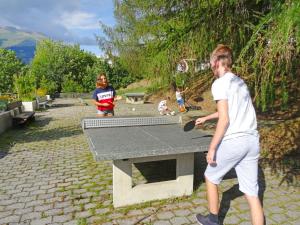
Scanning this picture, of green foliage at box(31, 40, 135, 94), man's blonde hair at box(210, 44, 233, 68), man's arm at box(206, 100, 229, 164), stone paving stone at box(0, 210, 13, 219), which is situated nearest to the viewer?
man's arm at box(206, 100, 229, 164)

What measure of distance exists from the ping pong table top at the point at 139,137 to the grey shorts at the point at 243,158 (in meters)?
0.94

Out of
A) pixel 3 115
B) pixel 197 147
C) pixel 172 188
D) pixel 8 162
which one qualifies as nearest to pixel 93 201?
pixel 172 188

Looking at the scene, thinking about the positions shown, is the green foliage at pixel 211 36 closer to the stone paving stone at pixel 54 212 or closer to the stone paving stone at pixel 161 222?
the stone paving stone at pixel 161 222

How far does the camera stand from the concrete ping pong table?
3979 millimetres

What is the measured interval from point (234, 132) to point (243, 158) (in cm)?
31

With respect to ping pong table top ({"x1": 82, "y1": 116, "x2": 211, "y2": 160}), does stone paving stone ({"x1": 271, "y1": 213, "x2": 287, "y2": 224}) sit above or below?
below

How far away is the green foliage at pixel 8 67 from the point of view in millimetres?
59750

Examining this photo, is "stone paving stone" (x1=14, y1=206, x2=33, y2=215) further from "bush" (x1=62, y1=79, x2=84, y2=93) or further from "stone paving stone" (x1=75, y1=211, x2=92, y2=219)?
"bush" (x1=62, y1=79, x2=84, y2=93)

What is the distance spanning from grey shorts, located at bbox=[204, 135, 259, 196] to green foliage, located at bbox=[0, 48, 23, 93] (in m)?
60.5

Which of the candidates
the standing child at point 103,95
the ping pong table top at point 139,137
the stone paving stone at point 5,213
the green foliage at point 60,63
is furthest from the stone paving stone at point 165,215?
the green foliage at point 60,63

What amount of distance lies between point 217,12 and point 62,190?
482 cm

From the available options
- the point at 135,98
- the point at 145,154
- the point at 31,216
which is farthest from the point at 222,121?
the point at 135,98

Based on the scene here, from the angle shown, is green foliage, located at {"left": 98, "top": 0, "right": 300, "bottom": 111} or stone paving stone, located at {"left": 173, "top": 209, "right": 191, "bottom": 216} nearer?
stone paving stone, located at {"left": 173, "top": 209, "right": 191, "bottom": 216}

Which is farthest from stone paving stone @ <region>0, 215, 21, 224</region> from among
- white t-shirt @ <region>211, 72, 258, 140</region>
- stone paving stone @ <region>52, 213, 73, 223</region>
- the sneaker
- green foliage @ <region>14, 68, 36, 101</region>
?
green foliage @ <region>14, 68, 36, 101</region>
